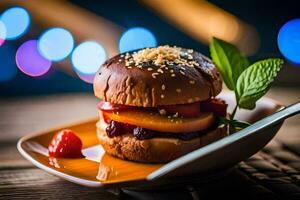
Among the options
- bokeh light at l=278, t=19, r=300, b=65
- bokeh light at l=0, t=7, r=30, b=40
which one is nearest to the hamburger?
bokeh light at l=278, t=19, r=300, b=65

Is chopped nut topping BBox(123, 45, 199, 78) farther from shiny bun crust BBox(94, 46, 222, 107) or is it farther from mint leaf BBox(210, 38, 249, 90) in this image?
mint leaf BBox(210, 38, 249, 90)

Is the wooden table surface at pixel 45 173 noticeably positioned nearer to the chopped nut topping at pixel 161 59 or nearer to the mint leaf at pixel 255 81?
the mint leaf at pixel 255 81

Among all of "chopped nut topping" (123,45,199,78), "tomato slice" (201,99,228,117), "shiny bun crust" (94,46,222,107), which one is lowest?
"tomato slice" (201,99,228,117)

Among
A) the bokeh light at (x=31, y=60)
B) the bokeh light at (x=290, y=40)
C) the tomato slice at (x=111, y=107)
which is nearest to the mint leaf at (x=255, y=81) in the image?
the tomato slice at (x=111, y=107)

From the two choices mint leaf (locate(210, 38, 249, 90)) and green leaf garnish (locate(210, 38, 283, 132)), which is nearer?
green leaf garnish (locate(210, 38, 283, 132))

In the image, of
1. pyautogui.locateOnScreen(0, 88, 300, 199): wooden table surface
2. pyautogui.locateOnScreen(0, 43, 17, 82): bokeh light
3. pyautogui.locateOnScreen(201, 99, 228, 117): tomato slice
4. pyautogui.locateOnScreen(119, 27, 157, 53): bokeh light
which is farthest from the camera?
pyautogui.locateOnScreen(119, 27, 157, 53): bokeh light

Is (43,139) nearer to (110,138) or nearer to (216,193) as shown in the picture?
(110,138)

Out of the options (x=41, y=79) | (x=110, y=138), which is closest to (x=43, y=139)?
(x=110, y=138)
